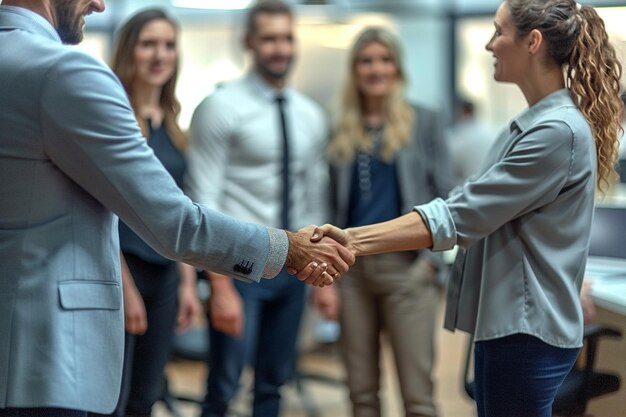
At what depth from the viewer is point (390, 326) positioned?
11.3ft

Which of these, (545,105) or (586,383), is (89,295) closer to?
(545,105)

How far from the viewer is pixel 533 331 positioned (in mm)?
2146

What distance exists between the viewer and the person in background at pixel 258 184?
3303 mm

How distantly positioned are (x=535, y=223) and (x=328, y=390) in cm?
309

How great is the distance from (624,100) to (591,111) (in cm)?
47

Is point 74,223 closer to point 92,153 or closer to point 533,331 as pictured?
point 92,153

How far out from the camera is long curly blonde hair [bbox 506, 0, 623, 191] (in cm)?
221

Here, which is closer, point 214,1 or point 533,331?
point 533,331

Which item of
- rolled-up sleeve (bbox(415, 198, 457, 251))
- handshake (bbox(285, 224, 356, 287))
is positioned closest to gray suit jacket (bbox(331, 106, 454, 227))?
handshake (bbox(285, 224, 356, 287))

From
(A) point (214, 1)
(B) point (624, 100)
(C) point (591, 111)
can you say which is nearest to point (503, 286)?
(C) point (591, 111)

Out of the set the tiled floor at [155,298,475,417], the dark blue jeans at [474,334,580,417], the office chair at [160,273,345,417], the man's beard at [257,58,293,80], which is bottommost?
the tiled floor at [155,298,475,417]

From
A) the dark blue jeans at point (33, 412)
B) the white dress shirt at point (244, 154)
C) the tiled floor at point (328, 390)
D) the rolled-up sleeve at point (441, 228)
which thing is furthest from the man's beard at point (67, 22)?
the tiled floor at point (328, 390)

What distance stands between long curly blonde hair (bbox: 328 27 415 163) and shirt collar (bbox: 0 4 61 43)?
1.66m

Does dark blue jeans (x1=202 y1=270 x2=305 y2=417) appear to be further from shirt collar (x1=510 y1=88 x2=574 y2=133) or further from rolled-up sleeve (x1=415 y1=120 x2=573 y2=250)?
shirt collar (x1=510 y1=88 x2=574 y2=133)
